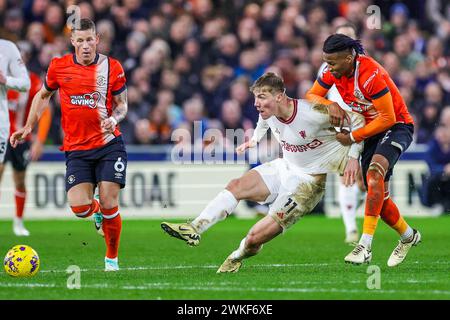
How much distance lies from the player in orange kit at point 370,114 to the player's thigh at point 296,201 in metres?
0.50

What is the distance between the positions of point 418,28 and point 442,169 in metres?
5.76

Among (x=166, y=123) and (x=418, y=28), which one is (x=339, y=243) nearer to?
(x=166, y=123)

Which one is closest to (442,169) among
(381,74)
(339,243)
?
(339,243)

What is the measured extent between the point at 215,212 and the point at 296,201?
0.82 m

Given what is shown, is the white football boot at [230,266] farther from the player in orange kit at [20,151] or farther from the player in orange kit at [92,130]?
the player in orange kit at [20,151]

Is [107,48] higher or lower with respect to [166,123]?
higher

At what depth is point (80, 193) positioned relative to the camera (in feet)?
34.6

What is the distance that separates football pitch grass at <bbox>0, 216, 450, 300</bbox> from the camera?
8.54 m

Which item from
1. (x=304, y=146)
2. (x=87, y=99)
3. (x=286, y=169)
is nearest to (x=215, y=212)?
(x=286, y=169)

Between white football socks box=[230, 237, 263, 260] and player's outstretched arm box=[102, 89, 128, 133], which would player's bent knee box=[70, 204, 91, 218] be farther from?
white football socks box=[230, 237, 263, 260]

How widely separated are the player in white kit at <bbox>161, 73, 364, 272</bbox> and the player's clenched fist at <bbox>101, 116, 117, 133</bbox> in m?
1.21

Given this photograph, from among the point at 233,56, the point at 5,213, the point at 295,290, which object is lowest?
the point at 5,213

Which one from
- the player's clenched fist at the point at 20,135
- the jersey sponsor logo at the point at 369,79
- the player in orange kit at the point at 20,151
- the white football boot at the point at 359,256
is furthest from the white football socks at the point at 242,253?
the player in orange kit at the point at 20,151
